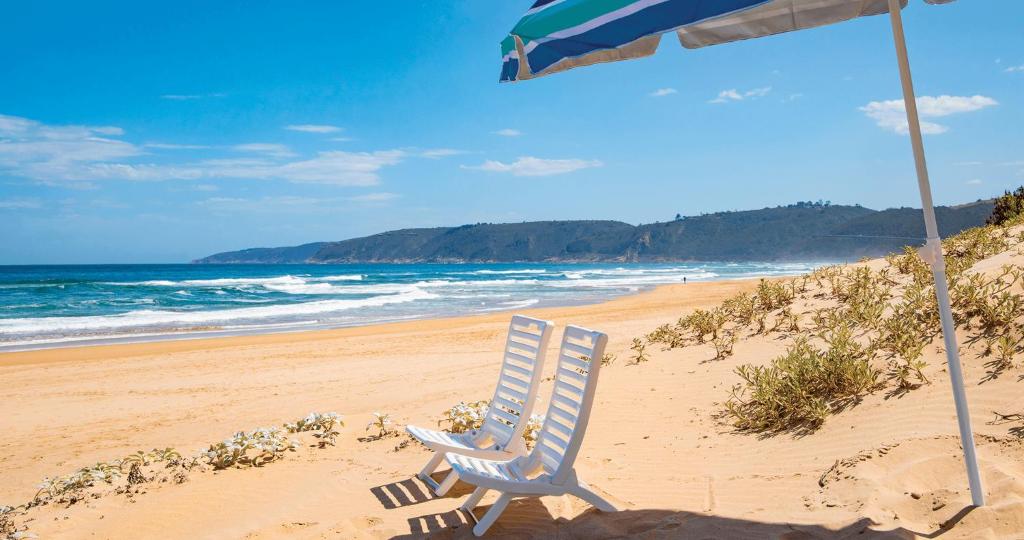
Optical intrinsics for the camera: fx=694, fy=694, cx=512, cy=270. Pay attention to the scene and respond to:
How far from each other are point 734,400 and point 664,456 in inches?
53.1

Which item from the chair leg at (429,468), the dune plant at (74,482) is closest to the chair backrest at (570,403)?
the chair leg at (429,468)

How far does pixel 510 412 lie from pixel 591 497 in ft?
3.43

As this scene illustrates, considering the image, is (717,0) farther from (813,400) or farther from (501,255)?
(501,255)

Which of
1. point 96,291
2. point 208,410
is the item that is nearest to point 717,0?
point 208,410

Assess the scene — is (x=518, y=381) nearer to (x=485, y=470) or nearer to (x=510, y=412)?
(x=510, y=412)

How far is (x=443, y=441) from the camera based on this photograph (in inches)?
177

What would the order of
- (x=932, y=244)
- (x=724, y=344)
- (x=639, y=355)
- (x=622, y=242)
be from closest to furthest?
(x=932, y=244) < (x=724, y=344) < (x=639, y=355) < (x=622, y=242)

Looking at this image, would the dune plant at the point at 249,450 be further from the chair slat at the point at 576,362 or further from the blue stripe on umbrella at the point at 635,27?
the blue stripe on umbrella at the point at 635,27

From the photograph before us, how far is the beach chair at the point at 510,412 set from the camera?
4.25 m

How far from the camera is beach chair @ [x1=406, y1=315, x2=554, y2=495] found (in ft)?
14.0

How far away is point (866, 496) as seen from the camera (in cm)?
354

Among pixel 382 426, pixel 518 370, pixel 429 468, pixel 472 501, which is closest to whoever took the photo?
pixel 472 501

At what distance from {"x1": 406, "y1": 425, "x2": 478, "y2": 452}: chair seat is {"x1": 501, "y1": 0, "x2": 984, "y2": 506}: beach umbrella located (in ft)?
7.35

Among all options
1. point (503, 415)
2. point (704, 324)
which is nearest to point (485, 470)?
point (503, 415)
